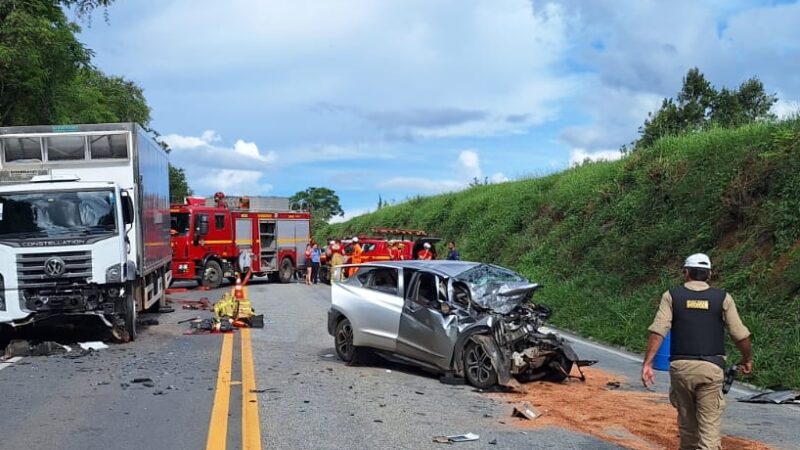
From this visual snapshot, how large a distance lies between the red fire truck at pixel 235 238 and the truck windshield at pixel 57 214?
10.1 m

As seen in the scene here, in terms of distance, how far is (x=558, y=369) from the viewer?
898 cm

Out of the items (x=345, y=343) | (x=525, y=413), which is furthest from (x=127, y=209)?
(x=525, y=413)

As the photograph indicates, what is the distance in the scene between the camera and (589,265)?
18719 mm

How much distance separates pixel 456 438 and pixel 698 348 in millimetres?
2251

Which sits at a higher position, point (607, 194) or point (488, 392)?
point (607, 194)

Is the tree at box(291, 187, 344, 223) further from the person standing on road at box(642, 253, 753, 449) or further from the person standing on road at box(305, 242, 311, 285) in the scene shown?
the person standing on road at box(642, 253, 753, 449)

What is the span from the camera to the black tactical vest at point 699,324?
16.4 feet

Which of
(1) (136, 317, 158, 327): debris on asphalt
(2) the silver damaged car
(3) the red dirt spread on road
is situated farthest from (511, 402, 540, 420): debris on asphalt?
(1) (136, 317, 158, 327): debris on asphalt

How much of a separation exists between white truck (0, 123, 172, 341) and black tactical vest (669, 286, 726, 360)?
9.47 m

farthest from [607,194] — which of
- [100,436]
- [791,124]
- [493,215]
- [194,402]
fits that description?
[100,436]

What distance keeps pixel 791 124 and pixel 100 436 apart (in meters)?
14.8

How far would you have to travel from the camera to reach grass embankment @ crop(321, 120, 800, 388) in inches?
460

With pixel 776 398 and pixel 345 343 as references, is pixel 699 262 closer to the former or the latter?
pixel 776 398

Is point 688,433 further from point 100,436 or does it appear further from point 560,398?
point 100,436
